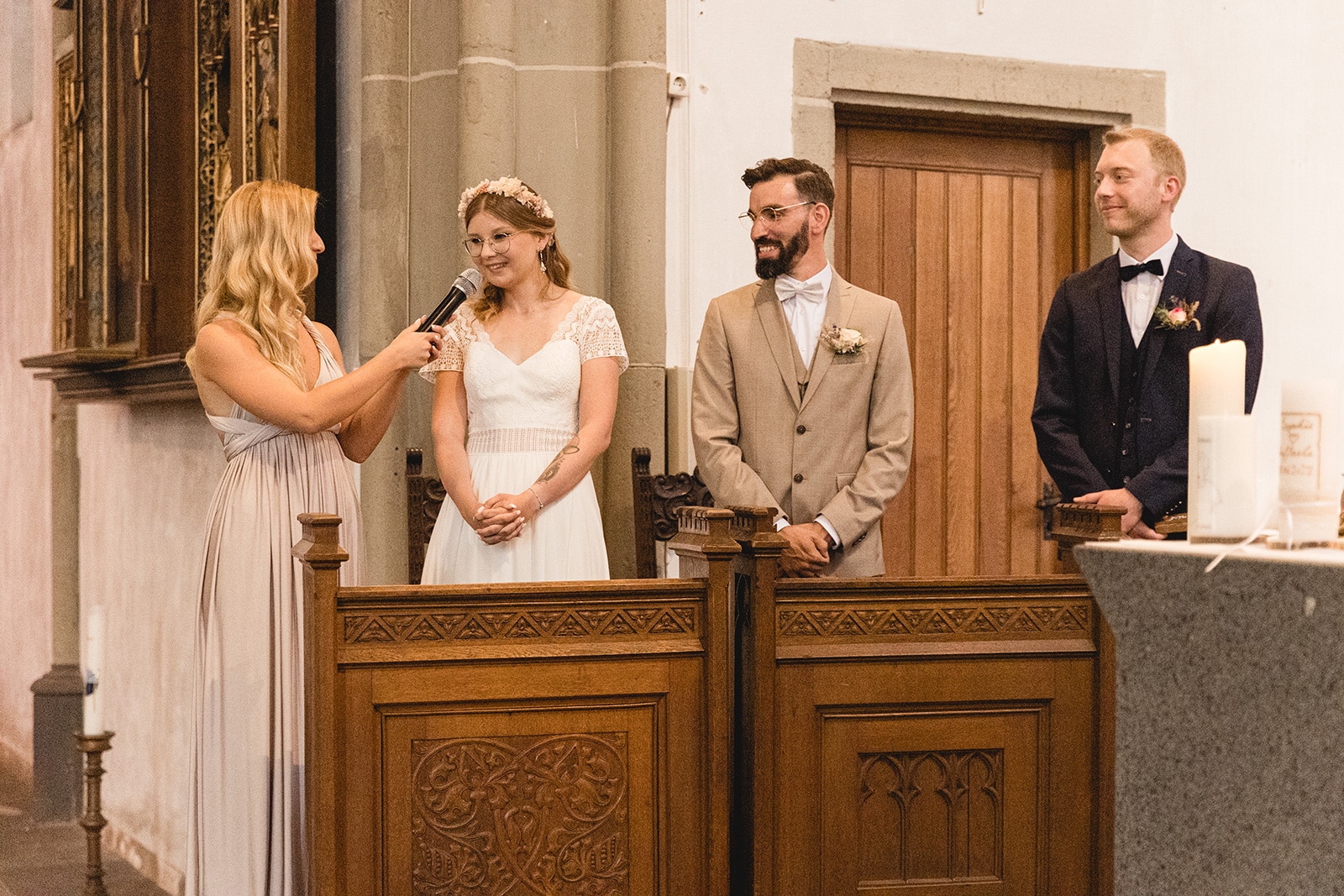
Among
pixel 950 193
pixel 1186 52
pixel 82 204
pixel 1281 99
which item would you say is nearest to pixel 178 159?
pixel 82 204

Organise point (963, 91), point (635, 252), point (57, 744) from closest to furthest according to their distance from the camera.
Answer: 1. point (635, 252)
2. point (963, 91)
3. point (57, 744)

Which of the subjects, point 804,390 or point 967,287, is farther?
point 967,287

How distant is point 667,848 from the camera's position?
2.82m

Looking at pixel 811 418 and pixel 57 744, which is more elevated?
pixel 811 418

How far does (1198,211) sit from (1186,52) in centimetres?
56

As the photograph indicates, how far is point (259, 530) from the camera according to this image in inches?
137

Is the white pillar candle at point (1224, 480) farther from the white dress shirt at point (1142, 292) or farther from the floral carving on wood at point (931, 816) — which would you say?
the white dress shirt at point (1142, 292)

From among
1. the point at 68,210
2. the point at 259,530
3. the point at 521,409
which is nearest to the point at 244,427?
the point at 259,530

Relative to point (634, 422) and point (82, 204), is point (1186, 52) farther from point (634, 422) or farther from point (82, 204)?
point (82, 204)

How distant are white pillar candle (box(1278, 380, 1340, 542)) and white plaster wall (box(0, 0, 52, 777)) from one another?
695 cm

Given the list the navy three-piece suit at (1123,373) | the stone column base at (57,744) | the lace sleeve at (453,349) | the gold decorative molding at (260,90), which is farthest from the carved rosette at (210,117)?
the navy three-piece suit at (1123,373)

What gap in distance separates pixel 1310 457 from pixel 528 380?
2.28 metres

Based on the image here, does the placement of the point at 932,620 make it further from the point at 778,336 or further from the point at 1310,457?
the point at 1310,457

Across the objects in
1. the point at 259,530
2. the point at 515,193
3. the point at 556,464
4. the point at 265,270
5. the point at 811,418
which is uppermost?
the point at 515,193
